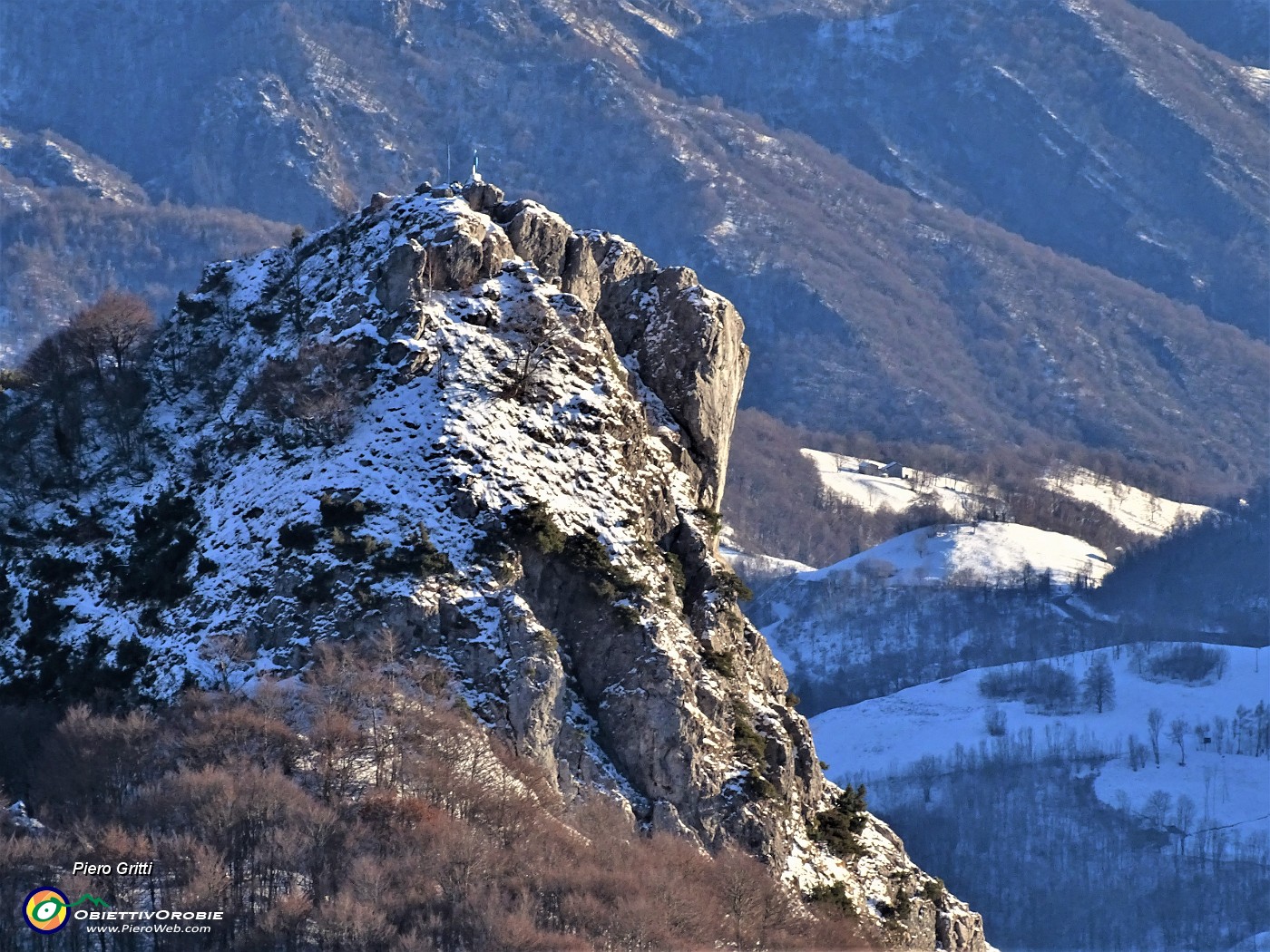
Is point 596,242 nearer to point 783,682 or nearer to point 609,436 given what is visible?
point 609,436

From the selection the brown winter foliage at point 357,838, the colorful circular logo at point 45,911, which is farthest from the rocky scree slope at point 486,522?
the colorful circular logo at point 45,911

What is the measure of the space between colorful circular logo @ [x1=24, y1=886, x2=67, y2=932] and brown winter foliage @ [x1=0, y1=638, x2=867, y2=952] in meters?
0.42

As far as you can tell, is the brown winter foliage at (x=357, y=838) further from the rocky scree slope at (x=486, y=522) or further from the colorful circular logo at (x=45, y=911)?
the rocky scree slope at (x=486, y=522)

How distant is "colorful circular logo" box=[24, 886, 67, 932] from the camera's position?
6819 cm

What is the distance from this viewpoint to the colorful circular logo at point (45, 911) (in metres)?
68.2

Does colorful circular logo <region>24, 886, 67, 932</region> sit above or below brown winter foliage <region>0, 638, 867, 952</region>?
below

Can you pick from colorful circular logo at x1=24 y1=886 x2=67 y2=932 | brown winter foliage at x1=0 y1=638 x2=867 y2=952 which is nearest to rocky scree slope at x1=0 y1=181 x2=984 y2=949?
brown winter foliage at x1=0 y1=638 x2=867 y2=952

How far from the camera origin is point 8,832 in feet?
239

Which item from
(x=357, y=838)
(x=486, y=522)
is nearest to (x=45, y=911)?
(x=357, y=838)

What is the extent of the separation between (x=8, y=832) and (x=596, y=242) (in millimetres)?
42796

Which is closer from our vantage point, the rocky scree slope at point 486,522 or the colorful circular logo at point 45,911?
the colorful circular logo at point 45,911

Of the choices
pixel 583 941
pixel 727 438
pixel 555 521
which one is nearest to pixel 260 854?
pixel 583 941

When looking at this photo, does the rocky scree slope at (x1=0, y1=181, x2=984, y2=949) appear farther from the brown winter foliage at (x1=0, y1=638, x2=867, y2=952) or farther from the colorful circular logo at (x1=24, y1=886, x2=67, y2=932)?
the colorful circular logo at (x1=24, y1=886, x2=67, y2=932)

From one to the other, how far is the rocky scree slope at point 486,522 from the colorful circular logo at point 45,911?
14.2m
